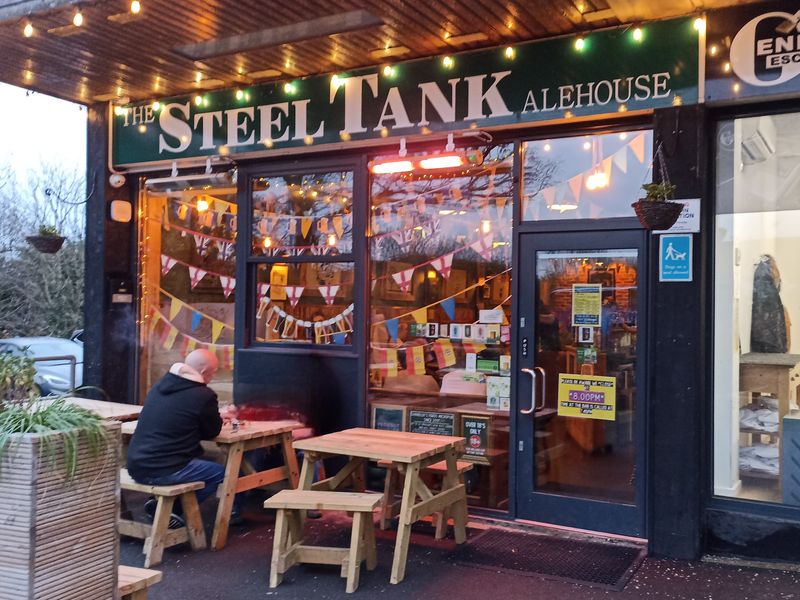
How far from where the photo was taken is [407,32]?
5.62m

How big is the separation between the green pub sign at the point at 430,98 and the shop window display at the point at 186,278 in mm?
543

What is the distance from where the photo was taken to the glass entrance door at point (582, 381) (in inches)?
212

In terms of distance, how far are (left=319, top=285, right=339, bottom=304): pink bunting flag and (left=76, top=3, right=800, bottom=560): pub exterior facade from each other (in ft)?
0.06

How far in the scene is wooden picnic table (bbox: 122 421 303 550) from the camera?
5.32m

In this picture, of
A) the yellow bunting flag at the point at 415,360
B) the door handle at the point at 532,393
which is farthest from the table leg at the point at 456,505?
the yellow bunting flag at the point at 415,360

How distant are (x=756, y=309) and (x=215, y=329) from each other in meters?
4.72

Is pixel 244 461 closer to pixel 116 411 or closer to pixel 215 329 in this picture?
pixel 116 411

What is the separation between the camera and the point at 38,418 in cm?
278

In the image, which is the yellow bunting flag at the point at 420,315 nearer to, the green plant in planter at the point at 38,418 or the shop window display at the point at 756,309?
the shop window display at the point at 756,309

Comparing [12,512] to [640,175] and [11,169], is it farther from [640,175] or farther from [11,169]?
[11,169]

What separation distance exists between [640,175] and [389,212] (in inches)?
82.4

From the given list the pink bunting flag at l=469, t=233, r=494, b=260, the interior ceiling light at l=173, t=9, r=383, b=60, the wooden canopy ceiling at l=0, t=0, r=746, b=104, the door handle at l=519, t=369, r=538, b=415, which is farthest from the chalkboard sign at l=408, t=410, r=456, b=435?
the interior ceiling light at l=173, t=9, r=383, b=60

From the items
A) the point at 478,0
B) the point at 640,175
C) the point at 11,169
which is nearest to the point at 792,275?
the point at 640,175

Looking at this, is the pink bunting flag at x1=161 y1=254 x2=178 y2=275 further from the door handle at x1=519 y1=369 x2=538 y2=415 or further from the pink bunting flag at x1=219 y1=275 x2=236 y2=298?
the door handle at x1=519 y1=369 x2=538 y2=415
